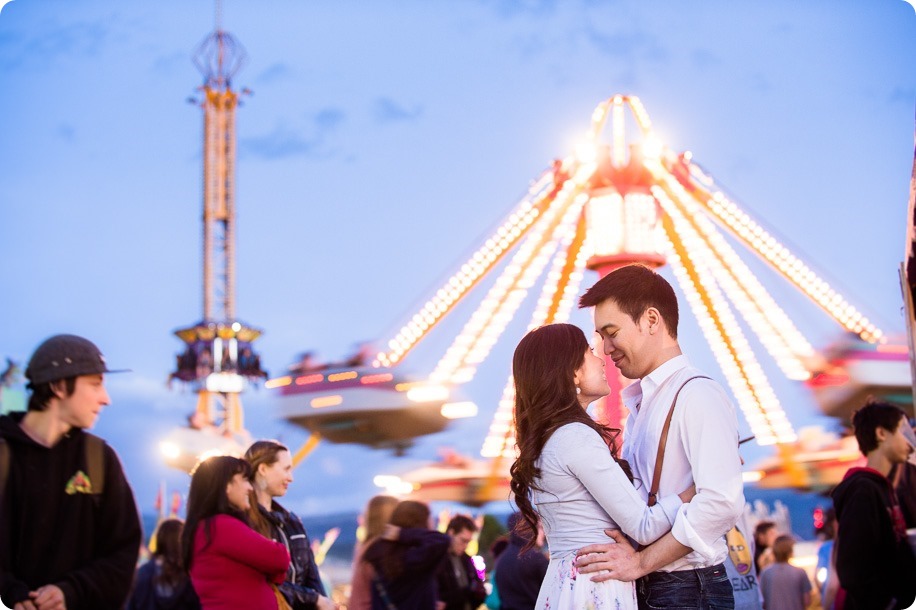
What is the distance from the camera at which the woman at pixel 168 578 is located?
6.89m

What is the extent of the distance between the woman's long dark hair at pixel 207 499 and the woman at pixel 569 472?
1773 mm

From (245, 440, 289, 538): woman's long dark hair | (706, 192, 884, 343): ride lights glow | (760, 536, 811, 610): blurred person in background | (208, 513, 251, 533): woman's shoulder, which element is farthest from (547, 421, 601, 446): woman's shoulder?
(706, 192, 884, 343): ride lights glow

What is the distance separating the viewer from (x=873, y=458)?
16.5 feet

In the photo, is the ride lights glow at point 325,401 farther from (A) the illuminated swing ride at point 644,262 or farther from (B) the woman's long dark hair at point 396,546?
(B) the woman's long dark hair at point 396,546

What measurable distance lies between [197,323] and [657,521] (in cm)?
3479

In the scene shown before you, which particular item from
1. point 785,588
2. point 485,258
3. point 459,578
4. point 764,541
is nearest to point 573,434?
point 459,578

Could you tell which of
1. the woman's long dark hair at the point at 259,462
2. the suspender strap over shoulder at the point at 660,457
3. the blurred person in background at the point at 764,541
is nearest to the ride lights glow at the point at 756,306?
the blurred person in background at the point at 764,541

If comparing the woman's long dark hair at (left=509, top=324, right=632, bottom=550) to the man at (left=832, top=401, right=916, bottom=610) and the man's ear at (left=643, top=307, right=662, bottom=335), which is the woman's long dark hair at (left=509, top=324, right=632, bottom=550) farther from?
the man at (left=832, top=401, right=916, bottom=610)

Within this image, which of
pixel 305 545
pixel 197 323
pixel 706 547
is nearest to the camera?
pixel 706 547

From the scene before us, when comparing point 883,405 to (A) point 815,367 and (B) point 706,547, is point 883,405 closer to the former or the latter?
(B) point 706,547

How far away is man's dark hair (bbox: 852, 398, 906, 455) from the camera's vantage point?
5035mm

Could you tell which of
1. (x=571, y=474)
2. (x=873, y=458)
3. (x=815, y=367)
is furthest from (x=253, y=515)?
(x=815, y=367)

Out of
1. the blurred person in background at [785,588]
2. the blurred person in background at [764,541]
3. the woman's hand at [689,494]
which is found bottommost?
the blurred person in background at [785,588]

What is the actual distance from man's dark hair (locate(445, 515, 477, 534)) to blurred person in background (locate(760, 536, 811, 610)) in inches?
79.4
